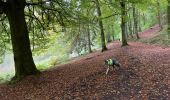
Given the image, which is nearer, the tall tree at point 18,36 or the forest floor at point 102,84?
the forest floor at point 102,84

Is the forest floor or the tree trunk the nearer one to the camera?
the forest floor

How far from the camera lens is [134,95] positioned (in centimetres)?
1098

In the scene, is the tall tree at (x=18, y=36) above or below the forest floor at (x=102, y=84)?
above

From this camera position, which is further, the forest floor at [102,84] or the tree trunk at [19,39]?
the tree trunk at [19,39]

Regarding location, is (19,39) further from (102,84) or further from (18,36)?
(102,84)

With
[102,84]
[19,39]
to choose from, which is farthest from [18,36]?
[102,84]

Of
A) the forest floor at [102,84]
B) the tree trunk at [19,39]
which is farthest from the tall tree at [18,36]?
the forest floor at [102,84]

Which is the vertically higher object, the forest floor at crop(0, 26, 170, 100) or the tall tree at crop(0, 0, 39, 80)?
the tall tree at crop(0, 0, 39, 80)

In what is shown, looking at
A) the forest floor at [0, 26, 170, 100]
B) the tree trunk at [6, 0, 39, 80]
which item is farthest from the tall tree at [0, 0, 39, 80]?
the forest floor at [0, 26, 170, 100]

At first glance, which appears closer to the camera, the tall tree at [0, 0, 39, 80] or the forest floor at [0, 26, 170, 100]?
the forest floor at [0, 26, 170, 100]

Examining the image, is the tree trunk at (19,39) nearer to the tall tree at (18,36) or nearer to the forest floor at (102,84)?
the tall tree at (18,36)

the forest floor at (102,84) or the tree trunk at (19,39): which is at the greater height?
the tree trunk at (19,39)

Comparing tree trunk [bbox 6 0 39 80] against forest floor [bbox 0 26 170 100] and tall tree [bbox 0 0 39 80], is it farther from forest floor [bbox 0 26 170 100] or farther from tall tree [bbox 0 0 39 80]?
forest floor [bbox 0 26 170 100]

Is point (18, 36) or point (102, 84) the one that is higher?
point (18, 36)
